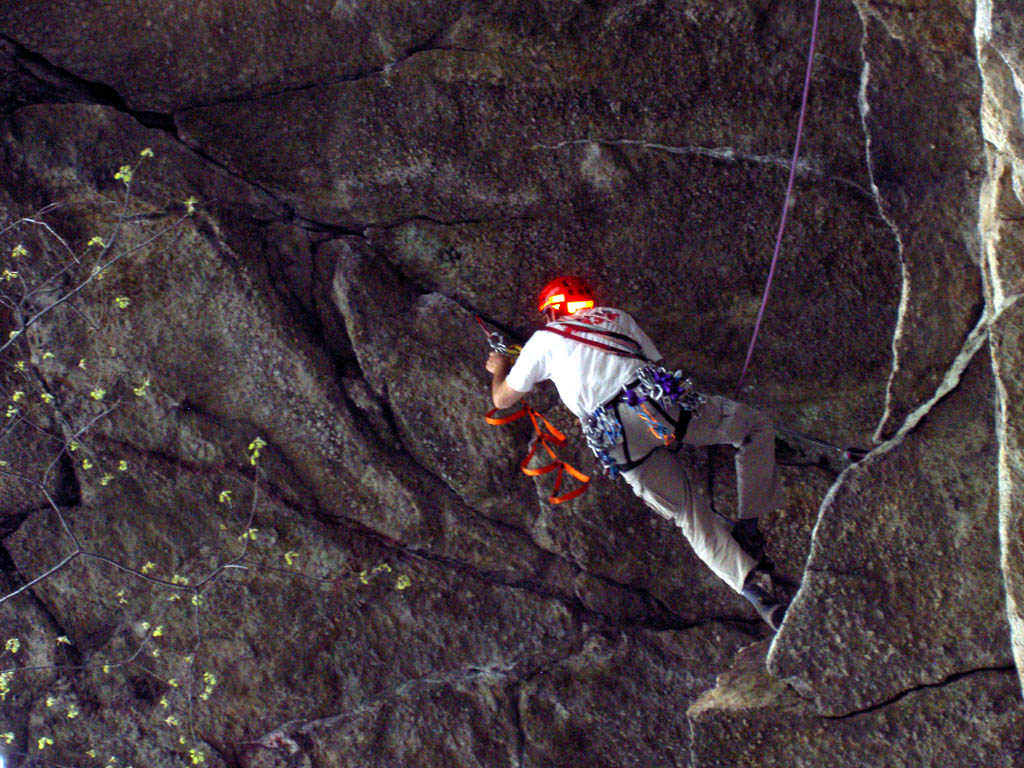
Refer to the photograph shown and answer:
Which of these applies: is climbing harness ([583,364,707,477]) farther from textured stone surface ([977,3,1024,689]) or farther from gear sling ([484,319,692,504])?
textured stone surface ([977,3,1024,689])

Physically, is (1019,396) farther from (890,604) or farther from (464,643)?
(464,643)

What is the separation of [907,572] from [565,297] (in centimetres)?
218

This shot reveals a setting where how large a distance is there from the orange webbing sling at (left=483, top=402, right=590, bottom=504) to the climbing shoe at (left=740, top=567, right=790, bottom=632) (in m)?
1.05

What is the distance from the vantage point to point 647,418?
4668 mm

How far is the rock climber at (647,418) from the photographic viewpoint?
4.70 m

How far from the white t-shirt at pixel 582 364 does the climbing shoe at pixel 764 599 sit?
52.4 inches

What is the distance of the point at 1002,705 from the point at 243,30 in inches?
209

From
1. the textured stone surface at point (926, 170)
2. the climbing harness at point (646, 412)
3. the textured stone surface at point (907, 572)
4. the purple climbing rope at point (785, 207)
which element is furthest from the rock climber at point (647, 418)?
the textured stone surface at point (926, 170)

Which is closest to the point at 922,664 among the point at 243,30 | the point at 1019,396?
the point at 1019,396

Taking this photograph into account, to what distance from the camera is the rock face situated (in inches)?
209

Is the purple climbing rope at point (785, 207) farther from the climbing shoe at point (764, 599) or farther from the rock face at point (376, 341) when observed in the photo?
the climbing shoe at point (764, 599)

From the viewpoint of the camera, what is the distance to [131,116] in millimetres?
5305

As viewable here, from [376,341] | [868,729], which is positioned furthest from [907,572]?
[376,341]

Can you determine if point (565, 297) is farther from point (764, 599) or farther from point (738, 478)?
point (764, 599)
